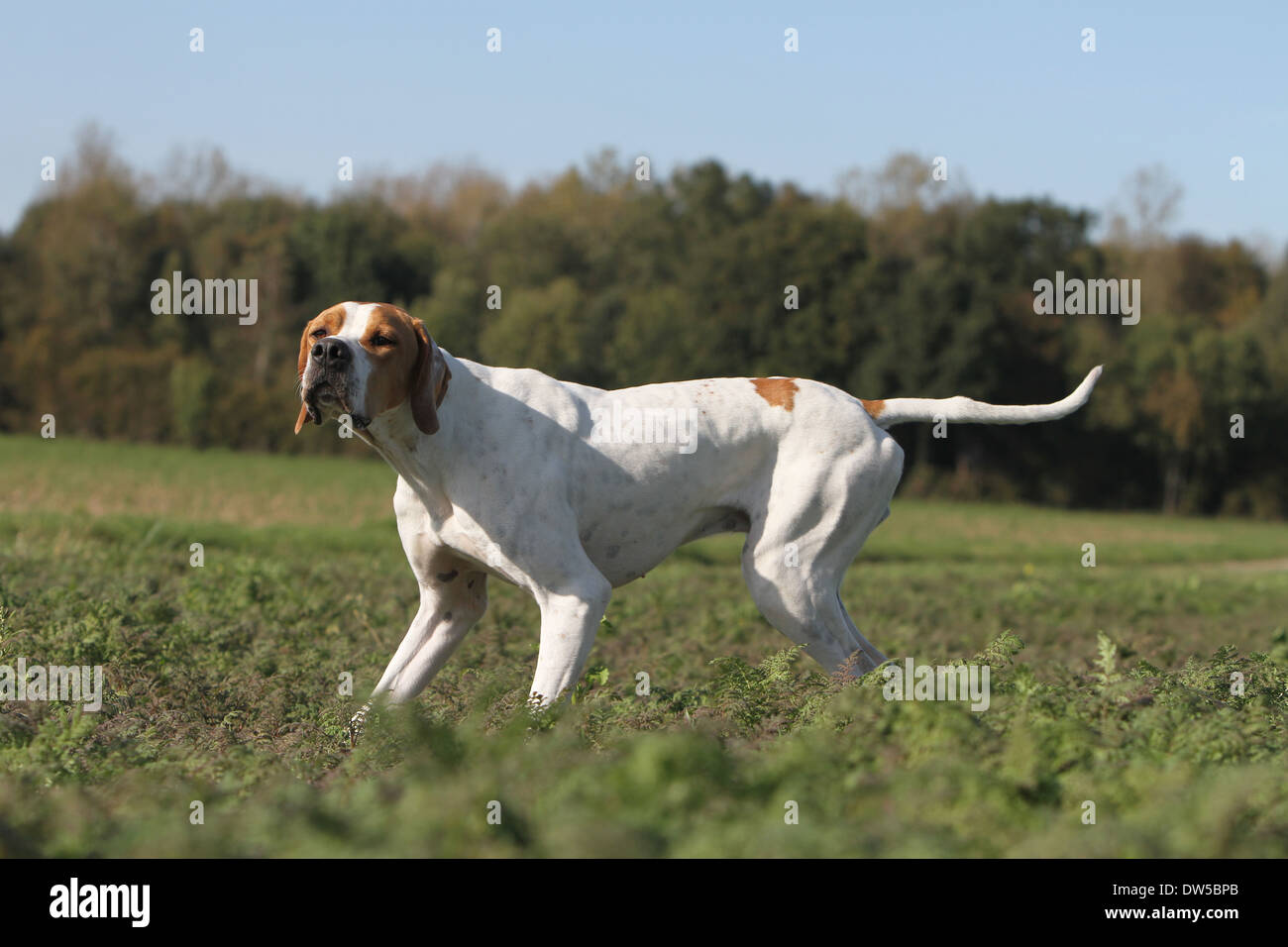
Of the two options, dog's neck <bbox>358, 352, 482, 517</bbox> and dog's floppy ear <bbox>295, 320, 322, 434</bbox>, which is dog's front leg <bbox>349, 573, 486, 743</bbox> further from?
dog's floppy ear <bbox>295, 320, 322, 434</bbox>

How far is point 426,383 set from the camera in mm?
5820

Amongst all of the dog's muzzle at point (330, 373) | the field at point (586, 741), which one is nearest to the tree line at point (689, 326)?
the field at point (586, 741)

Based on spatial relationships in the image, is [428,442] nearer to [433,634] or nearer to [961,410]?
[433,634]

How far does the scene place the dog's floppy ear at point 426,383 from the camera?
5.79 metres

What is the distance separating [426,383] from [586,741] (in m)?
1.76

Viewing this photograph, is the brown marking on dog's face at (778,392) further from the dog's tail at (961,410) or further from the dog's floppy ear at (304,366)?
the dog's floppy ear at (304,366)

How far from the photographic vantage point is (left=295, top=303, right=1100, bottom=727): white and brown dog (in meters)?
5.89

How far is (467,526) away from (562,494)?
1.50ft

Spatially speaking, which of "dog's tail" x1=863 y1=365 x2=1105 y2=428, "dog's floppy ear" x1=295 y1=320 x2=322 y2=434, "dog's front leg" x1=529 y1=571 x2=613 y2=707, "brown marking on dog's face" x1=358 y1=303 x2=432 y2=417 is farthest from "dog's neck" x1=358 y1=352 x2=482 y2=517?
"dog's tail" x1=863 y1=365 x2=1105 y2=428

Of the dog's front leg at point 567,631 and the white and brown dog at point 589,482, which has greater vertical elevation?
the white and brown dog at point 589,482

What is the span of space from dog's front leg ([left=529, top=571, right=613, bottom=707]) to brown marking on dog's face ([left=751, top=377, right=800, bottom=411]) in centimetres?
133

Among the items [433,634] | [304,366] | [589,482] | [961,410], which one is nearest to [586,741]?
[589,482]
